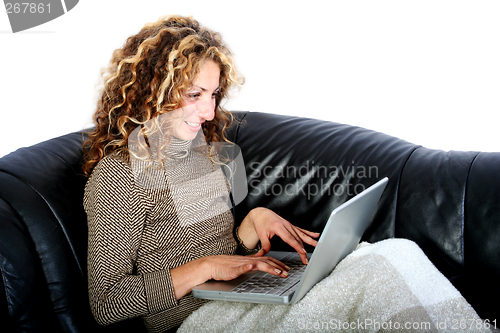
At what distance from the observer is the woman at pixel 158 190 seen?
1.11m

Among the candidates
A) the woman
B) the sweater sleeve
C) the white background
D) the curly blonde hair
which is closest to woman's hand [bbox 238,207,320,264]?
the woman

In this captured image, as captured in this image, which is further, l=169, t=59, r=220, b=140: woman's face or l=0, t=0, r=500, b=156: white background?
l=0, t=0, r=500, b=156: white background

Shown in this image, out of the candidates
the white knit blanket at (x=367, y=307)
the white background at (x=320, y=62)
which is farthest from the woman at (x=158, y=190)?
the white background at (x=320, y=62)

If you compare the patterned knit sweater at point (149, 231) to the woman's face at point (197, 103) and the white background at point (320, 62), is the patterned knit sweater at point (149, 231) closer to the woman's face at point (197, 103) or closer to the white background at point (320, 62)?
the woman's face at point (197, 103)

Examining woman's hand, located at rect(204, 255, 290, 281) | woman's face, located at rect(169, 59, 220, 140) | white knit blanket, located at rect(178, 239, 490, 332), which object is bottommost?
white knit blanket, located at rect(178, 239, 490, 332)

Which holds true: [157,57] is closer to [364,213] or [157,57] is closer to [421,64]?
[364,213]

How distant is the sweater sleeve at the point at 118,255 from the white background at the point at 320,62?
0.71m

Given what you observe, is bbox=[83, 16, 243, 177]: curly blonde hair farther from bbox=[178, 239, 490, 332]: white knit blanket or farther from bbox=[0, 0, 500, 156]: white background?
bbox=[178, 239, 490, 332]: white knit blanket

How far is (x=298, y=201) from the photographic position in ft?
5.41

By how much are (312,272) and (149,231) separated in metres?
0.51

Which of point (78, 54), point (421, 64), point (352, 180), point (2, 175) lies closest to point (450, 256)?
point (352, 180)

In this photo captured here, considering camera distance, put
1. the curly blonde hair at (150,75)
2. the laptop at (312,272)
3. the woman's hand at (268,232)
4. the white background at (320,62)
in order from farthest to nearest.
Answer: the white background at (320,62), the woman's hand at (268,232), the curly blonde hair at (150,75), the laptop at (312,272)

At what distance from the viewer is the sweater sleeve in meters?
1.09

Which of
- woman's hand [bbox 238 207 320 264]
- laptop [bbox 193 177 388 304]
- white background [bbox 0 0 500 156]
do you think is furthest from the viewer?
white background [bbox 0 0 500 156]
